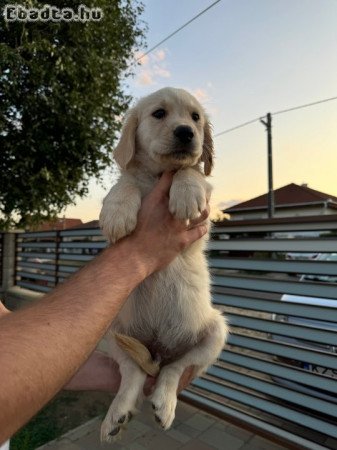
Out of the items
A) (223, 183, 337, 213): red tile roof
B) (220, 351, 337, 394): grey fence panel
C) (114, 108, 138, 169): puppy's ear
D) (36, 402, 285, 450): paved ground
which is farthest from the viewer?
(223, 183, 337, 213): red tile roof

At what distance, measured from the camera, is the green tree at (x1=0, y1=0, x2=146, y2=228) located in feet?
21.6

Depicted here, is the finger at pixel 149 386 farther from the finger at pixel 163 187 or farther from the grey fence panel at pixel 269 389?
the grey fence panel at pixel 269 389

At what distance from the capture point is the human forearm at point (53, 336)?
959 millimetres

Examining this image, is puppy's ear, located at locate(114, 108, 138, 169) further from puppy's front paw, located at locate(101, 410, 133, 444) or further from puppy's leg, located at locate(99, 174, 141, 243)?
puppy's front paw, located at locate(101, 410, 133, 444)

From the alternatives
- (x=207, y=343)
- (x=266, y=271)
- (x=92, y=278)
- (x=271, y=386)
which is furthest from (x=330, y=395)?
(x=92, y=278)

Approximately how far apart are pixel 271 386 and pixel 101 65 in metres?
6.73

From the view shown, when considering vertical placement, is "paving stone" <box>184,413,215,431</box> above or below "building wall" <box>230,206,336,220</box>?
below

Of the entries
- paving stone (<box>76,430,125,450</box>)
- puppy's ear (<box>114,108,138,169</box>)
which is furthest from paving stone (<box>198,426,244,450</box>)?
puppy's ear (<box>114,108,138,169</box>)

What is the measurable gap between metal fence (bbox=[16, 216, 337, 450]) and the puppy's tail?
232 cm

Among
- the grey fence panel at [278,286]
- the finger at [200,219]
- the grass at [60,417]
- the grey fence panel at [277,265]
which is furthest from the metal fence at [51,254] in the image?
the finger at [200,219]

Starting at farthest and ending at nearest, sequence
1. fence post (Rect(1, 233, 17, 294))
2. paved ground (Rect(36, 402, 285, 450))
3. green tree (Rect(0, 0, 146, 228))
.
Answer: fence post (Rect(1, 233, 17, 294)) < green tree (Rect(0, 0, 146, 228)) < paved ground (Rect(36, 402, 285, 450))

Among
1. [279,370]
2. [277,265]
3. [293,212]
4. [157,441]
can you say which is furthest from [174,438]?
[293,212]

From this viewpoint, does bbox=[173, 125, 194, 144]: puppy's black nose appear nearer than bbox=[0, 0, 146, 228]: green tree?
Yes

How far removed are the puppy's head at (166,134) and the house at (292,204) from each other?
25936 mm
